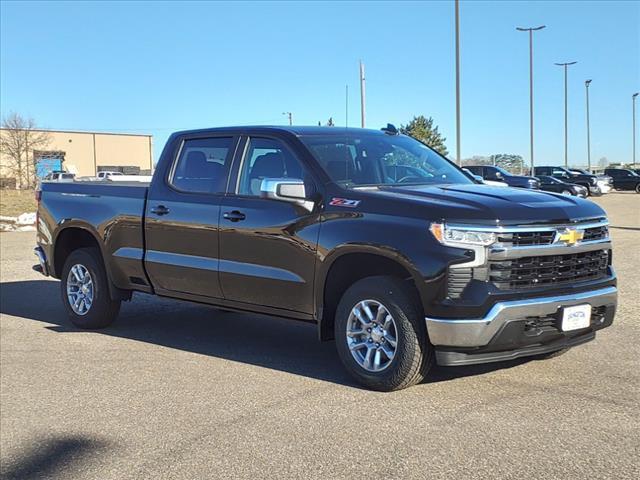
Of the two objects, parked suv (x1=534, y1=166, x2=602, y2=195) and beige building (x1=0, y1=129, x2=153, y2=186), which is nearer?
parked suv (x1=534, y1=166, x2=602, y2=195)

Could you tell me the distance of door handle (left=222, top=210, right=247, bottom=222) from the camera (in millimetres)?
5797

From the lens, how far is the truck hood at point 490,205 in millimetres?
4570

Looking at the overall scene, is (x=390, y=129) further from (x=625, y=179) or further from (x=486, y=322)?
(x=625, y=179)

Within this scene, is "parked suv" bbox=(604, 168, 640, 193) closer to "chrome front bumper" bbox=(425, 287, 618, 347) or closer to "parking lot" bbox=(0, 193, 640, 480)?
"parking lot" bbox=(0, 193, 640, 480)

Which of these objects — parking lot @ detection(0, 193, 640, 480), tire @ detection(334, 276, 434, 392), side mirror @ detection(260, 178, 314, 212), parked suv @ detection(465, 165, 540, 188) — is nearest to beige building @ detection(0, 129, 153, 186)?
parked suv @ detection(465, 165, 540, 188)

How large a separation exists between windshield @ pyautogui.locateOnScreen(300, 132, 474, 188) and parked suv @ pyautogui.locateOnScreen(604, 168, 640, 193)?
49366 millimetres

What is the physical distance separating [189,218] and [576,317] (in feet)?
10.9

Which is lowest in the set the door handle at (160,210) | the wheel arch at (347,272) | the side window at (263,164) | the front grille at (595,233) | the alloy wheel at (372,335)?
the alloy wheel at (372,335)

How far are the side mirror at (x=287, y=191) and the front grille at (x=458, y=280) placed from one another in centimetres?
130

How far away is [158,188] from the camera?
666 cm

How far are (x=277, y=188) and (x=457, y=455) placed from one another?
236 centimetres

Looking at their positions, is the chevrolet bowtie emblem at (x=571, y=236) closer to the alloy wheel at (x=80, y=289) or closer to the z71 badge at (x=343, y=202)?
the z71 badge at (x=343, y=202)

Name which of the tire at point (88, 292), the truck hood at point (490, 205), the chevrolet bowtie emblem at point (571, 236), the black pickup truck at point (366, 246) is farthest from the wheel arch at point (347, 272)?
the tire at point (88, 292)

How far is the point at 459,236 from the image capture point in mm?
4543
